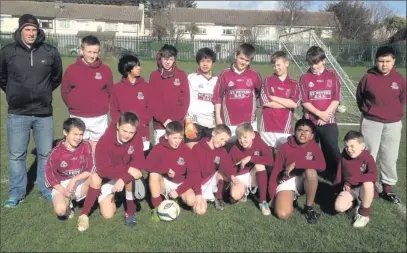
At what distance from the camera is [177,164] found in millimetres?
4668

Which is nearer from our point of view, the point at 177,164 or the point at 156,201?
the point at 156,201

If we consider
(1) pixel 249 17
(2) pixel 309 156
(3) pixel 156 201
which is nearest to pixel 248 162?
(2) pixel 309 156

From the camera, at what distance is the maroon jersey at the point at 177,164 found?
4566mm

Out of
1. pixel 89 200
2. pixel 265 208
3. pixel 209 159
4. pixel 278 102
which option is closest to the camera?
pixel 89 200

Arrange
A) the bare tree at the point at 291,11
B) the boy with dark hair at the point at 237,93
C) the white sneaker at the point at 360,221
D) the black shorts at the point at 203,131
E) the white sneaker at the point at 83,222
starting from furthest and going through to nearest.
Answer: the bare tree at the point at 291,11 < the black shorts at the point at 203,131 < the boy with dark hair at the point at 237,93 < the white sneaker at the point at 360,221 < the white sneaker at the point at 83,222

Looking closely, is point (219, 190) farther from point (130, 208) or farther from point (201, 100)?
point (201, 100)

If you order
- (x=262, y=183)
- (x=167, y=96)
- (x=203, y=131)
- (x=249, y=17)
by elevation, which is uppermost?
(x=249, y=17)

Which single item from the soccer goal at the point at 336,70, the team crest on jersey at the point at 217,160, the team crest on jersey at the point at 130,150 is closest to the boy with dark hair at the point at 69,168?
the team crest on jersey at the point at 130,150

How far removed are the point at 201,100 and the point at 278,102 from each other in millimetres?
1034

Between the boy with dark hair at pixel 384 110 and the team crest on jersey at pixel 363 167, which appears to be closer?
the team crest on jersey at pixel 363 167

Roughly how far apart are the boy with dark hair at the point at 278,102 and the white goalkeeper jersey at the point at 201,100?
70cm

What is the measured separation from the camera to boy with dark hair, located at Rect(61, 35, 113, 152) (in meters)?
4.74

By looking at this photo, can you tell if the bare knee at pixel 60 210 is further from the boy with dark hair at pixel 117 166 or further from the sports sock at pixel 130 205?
the sports sock at pixel 130 205

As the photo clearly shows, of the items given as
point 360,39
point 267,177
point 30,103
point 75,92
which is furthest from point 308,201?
point 360,39
